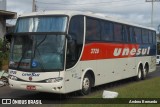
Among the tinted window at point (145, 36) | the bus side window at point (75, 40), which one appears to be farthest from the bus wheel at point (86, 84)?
the tinted window at point (145, 36)

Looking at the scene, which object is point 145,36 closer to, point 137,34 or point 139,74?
point 137,34

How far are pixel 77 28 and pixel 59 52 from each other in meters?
1.45

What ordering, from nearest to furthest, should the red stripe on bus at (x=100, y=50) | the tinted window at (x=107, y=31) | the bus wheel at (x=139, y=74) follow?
the red stripe on bus at (x=100, y=50) < the tinted window at (x=107, y=31) < the bus wheel at (x=139, y=74)

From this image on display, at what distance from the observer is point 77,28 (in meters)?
13.5

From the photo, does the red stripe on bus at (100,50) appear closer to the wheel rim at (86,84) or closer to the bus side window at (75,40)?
the bus side window at (75,40)

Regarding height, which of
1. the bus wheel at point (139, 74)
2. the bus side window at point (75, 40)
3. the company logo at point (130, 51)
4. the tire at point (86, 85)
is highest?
the bus side window at point (75, 40)

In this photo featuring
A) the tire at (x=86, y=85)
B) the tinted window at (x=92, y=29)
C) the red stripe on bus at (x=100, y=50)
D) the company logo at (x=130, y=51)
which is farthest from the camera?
the company logo at (x=130, y=51)

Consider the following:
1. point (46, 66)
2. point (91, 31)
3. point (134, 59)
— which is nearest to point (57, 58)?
point (46, 66)

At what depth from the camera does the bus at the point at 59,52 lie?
41.1 ft

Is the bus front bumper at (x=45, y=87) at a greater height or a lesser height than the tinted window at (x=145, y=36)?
lesser

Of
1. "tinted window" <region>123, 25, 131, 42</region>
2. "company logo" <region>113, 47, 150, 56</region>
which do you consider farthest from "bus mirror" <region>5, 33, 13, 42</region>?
"tinted window" <region>123, 25, 131, 42</region>

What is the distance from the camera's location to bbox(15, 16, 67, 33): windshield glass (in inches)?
508

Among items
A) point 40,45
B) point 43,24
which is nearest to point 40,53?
point 40,45

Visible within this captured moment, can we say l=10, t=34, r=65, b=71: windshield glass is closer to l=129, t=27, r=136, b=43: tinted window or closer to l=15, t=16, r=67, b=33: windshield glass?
l=15, t=16, r=67, b=33: windshield glass
